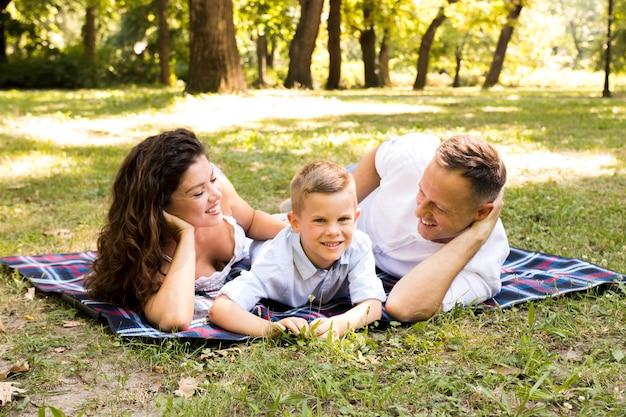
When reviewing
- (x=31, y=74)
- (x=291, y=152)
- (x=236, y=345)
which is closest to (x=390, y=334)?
(x=236, y=345)

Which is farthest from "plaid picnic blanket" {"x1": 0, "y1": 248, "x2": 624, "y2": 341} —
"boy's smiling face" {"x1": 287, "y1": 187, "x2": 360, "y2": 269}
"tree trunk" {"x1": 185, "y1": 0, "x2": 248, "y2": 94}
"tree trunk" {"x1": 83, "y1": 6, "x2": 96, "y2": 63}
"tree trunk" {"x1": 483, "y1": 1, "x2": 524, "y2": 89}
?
"tree trunk" {"x1": 483, "y1": 1, "x2": 524, "y2": 89}

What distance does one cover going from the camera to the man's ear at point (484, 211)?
12.0 ft

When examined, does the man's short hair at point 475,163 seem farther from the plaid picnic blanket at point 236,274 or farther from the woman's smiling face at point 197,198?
the woman's smiling face at point 197,198

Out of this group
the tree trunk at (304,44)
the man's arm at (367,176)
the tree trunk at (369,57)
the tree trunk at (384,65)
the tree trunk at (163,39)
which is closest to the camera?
the man's arm at (367,176)

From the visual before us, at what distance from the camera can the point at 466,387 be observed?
2725 mm

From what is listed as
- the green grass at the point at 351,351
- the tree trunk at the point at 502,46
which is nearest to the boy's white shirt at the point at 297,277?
the green grass at the point at 351,351

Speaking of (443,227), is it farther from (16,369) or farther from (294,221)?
(16,369)

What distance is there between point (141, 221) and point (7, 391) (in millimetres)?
1186

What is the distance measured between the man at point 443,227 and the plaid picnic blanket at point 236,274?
0.51 ft

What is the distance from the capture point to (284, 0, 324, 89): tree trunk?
21703 mm

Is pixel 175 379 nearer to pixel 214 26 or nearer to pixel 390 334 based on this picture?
pixel 390 334

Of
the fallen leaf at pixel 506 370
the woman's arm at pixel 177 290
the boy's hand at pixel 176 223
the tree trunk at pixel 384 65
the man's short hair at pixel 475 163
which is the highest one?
the tree trunk at pixel 384 65

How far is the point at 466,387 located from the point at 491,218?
1.28 meters

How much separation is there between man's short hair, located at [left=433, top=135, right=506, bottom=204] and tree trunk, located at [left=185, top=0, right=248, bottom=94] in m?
11.1
